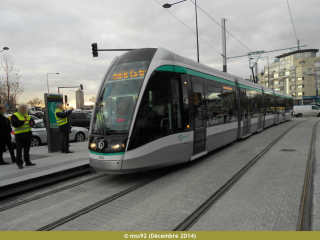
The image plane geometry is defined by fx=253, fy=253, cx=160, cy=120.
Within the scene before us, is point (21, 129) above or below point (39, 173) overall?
above

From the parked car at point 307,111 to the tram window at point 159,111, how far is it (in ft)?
122

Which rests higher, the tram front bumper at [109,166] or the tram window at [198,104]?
the tram window at [198,104]

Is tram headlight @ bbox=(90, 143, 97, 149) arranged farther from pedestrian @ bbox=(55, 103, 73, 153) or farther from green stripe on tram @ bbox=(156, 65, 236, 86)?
Result: pedestrian @ bbox=(55, 103, 73, 153)

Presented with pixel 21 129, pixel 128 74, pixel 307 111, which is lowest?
pixel 307 111

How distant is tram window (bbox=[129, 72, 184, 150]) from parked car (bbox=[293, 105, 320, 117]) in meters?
37.3

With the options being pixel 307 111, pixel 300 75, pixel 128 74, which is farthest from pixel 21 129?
pixel 300 75

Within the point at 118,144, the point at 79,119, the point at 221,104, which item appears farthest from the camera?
the point at 79,119

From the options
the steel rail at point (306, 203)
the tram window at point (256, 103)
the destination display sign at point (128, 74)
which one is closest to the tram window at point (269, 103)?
the tram window at point (256, 103)

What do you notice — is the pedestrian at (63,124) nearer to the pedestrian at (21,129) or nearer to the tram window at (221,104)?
the pedestrian at (21,129)

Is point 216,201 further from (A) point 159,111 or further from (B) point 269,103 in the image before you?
(B) point 269,103

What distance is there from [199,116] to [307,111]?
36201 millimetres

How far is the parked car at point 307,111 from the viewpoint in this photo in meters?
37.1

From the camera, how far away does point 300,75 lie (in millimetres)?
77938

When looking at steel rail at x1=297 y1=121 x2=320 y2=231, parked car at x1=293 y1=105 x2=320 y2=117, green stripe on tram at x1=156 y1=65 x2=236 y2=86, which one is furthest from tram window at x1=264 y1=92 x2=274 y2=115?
parked car at x1=293 y1=105 x2=320 y2=117
